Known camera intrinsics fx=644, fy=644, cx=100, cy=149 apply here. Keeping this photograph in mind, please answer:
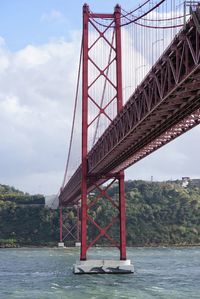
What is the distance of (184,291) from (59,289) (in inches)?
226

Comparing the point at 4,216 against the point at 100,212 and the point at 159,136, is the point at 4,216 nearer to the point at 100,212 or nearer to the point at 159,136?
the point at 100,212

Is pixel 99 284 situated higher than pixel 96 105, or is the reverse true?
pixel 96 105

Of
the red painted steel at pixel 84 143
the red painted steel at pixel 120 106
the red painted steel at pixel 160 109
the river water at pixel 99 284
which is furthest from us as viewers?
the red painted steel at pixel 120 106

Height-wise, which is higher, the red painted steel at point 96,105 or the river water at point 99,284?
the red painted steel at point 96,105

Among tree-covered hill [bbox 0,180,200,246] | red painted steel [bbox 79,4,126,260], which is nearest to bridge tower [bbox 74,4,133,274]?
red painted steel [bbox 79,4,126,260]

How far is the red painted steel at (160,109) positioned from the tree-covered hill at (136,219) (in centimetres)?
5360

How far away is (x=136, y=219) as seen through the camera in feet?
314

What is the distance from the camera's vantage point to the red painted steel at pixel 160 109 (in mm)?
18484

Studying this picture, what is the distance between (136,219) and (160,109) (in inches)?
2891

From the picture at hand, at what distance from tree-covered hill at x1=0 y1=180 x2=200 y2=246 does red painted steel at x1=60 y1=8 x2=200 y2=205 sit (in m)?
53.6

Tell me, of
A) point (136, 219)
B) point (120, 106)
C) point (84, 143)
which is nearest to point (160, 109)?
point (120, 106)

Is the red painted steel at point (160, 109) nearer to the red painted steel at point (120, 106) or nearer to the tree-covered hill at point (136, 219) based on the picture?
the red painted steel at point (120, 106)

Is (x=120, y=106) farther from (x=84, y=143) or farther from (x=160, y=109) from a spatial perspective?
(x=160, y=109)

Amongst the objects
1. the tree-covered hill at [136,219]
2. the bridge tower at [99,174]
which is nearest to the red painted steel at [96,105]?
the bridge tower at [99,174]
